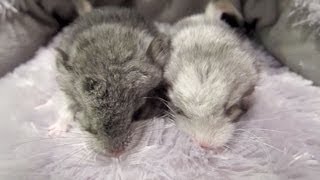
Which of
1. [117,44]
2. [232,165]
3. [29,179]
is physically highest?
[117,44]

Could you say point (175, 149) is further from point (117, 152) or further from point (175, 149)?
point (117, 152)

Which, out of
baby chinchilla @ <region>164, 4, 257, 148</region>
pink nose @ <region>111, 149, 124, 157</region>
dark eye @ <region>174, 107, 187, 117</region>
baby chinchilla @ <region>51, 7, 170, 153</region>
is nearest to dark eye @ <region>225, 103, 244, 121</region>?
baby chinchilla @ <region>164, 4, 257, 148</region>

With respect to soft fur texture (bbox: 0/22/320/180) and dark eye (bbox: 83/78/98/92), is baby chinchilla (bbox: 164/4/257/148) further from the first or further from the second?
dark eye (bbox: 83/78/98/92)

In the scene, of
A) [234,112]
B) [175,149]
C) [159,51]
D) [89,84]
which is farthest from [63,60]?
[234,112]

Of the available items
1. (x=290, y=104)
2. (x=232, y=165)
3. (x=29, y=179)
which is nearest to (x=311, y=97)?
(x=290, y=104)

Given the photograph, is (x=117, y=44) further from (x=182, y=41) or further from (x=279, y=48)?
(x=279, y=48)

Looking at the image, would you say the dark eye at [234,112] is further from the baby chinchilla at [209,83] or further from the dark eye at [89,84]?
the dark eye at [89,84]

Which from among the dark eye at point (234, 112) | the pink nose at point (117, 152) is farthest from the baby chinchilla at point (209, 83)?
the pink nose at point (117, 152)
